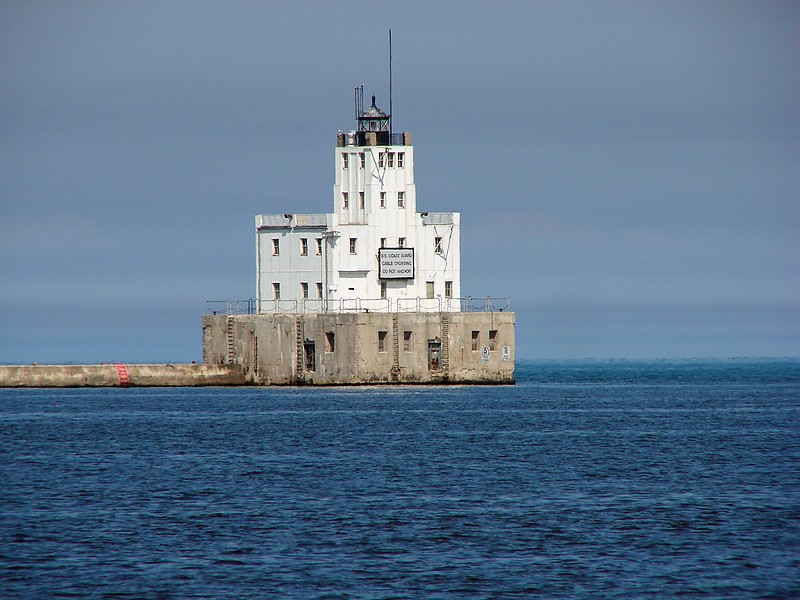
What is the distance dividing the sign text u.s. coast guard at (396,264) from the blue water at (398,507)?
21908mm

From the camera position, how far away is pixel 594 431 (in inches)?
2140

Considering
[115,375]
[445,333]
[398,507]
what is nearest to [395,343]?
[445,333]

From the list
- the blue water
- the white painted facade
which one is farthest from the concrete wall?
the blue water

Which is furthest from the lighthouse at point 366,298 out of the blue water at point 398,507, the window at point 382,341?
the blue water at point 398,507

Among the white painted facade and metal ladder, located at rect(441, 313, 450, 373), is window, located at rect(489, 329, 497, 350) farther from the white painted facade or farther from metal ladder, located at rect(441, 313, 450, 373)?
the white painted facade

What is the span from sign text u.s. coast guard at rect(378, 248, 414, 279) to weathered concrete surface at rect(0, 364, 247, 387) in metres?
11.4

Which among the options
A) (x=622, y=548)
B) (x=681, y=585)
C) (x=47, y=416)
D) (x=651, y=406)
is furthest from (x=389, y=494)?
(x=651, y=406)

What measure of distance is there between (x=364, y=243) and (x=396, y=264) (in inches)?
96.7

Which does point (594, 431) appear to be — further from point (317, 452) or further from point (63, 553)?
point (63, 553)

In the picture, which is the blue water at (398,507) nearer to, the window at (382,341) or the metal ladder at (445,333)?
the metal ladder at (445,333)

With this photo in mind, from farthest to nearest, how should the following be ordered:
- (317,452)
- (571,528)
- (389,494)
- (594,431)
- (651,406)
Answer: (651,406)
(594,431)
(317,452)
(389,494)
(571,528)

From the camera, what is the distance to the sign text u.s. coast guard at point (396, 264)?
81188 millimetres

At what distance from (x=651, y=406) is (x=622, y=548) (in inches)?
2021

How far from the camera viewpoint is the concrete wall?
76.9 metres
